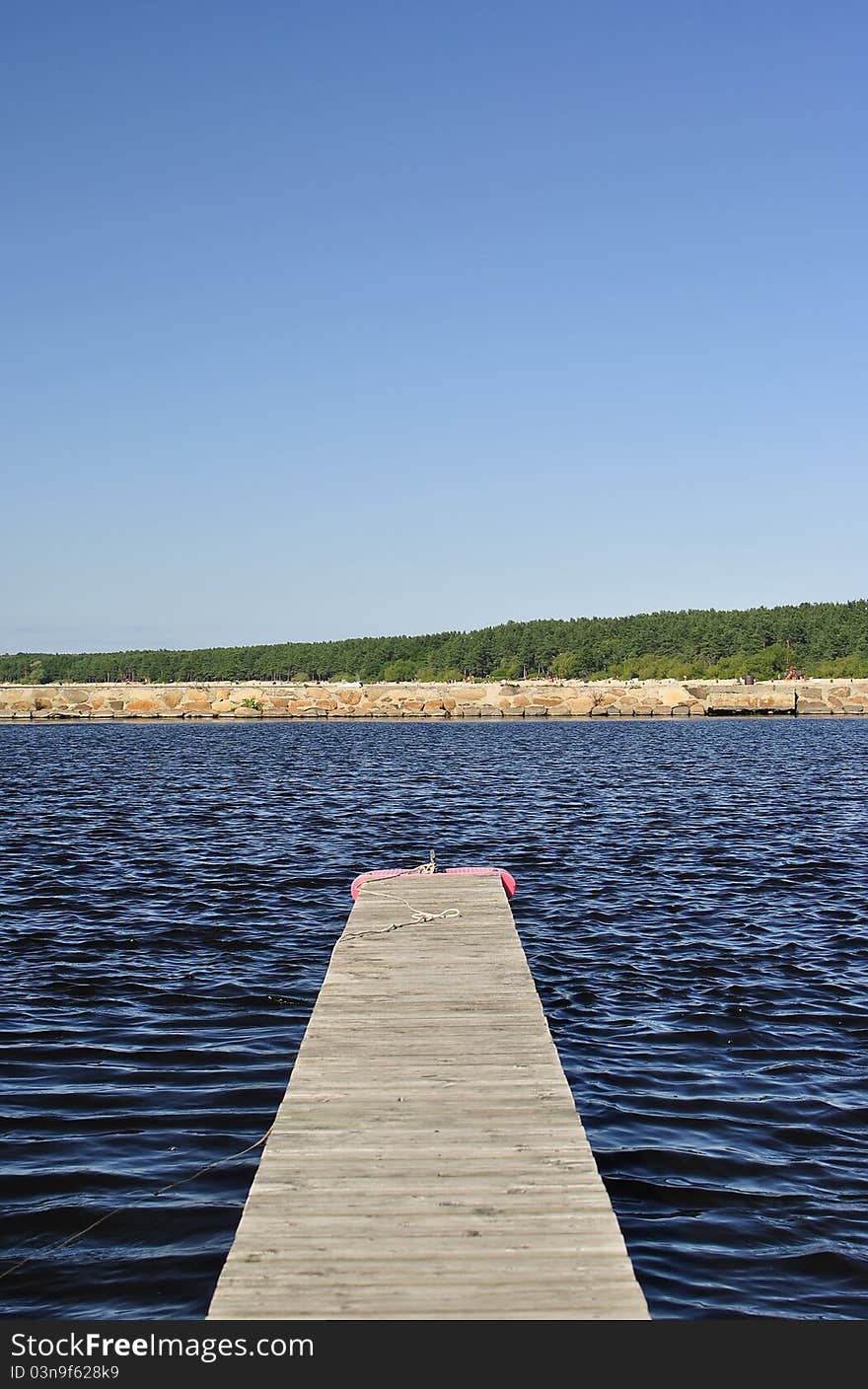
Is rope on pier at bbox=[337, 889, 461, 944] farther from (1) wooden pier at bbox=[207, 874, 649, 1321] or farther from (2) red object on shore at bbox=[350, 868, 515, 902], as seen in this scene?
(1) wooden pier at bbox=[207, 874, 649, 1321]

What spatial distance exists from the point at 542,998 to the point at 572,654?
472 ft

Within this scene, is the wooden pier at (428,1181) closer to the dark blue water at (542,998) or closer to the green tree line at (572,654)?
the dark blue water at (542,998)

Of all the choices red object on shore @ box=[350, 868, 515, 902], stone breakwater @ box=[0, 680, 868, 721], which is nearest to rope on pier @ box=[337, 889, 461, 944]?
red object on shore @ box=[350, 868, 515, 902]

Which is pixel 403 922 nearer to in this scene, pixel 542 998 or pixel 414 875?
pixel 542 998

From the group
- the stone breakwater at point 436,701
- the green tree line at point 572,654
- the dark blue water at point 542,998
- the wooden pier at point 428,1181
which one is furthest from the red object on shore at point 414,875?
the green tree line at point 572,654

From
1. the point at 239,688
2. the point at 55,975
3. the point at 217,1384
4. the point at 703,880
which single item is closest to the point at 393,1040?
the point at 217,1384

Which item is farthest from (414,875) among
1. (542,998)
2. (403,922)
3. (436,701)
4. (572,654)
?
(572,654)

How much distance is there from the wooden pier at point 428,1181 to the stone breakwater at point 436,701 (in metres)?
88.3

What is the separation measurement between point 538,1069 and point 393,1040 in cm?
128

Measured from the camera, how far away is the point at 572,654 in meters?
156

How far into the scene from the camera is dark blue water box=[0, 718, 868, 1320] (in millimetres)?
7402

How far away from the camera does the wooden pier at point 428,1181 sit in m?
5.32

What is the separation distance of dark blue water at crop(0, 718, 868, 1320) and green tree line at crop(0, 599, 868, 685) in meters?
99.4

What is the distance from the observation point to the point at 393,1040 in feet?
29.6
